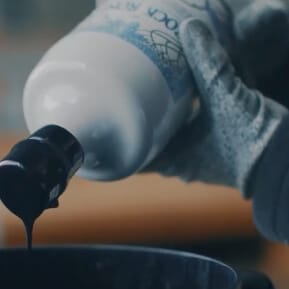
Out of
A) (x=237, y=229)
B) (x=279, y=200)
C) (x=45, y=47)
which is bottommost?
(x=237, y=229)

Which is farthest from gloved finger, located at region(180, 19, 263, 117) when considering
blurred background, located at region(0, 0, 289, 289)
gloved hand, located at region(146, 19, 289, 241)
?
blurred background, located at region(0, 0, 289, 289)

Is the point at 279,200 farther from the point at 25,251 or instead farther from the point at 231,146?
the point at 25,251

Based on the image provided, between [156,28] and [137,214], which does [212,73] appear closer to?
[156,28]

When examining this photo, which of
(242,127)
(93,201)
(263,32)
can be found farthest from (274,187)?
(93,201)

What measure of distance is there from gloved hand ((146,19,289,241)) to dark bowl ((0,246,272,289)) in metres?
0.12

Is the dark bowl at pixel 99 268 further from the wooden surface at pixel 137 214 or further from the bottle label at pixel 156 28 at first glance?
the wooden surface at pixel 137 214

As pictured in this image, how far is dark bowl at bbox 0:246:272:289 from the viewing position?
1.46 feet

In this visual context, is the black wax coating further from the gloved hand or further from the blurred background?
the blurred background

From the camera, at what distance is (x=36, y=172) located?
432 millimetres

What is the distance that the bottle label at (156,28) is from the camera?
54cm

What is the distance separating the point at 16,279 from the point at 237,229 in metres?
0.78

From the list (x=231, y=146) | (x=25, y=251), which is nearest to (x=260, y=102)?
(x=231, y=146)

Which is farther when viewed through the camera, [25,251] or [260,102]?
[260,102]

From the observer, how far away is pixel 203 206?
3.89 ft
